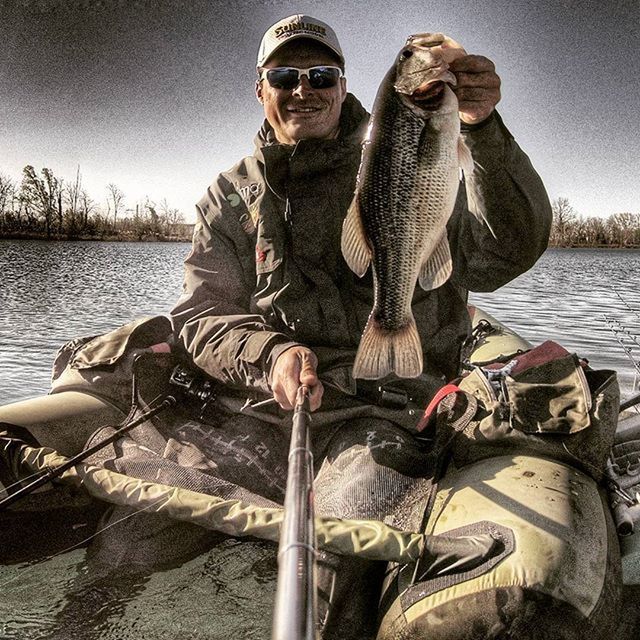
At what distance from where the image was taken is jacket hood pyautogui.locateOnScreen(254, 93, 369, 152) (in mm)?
3760

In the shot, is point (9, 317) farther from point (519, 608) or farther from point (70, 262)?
point (70, 262)

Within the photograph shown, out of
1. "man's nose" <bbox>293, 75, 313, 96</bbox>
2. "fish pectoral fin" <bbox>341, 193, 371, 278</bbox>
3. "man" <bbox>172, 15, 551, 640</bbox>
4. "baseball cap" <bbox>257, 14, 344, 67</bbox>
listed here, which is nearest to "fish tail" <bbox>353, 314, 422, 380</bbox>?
"fish pectoral fin" <bbox>341, 193, 371, 278</bbox>

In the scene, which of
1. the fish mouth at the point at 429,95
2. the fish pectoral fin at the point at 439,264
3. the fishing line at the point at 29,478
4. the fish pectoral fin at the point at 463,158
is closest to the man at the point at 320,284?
the fish pectoral fin at the point at 463,158

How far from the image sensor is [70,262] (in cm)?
4162

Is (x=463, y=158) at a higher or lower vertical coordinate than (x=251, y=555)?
higher

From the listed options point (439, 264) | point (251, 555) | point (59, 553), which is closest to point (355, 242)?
point (439, 264)

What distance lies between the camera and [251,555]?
3.45 metres

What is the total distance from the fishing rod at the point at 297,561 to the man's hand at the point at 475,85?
135 cm

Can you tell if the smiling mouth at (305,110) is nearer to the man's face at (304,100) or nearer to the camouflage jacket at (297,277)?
the man's face at (304,100)

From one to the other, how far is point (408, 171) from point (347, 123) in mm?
1703

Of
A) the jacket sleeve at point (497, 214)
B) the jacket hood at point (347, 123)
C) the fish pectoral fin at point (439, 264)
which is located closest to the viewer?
the fish pectoral fin at point (439, 264)

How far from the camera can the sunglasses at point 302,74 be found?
364 cm

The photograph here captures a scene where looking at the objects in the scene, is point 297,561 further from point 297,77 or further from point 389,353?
point 297,77

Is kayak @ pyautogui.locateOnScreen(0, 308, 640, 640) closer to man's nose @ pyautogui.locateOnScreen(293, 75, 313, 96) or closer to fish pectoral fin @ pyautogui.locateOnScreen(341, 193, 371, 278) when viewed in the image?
fish pectoral fin @ pyautogui.locateOnScreen(341, 193, 371, 278)
